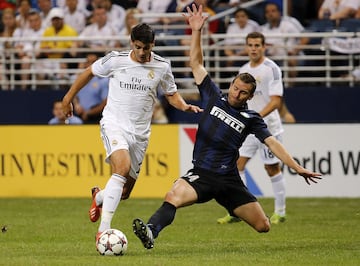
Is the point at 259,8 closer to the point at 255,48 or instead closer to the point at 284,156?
the point at 255,48

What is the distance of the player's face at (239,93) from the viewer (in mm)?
11609

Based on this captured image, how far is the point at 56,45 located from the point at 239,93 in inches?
470

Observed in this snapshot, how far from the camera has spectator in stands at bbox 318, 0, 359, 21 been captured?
22.0 m

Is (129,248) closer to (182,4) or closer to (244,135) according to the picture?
(244,135)

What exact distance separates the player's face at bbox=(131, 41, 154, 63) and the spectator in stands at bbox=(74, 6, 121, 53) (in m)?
10.3

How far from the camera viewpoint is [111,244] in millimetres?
11094

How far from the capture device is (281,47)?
21328mm

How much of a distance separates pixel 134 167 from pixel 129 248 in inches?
38.2

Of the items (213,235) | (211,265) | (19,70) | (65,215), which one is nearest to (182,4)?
(19,70)

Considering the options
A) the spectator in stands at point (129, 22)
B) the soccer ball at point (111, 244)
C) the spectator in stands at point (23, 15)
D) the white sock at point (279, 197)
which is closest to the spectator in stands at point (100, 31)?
the spectator in stands at point (129, 22)

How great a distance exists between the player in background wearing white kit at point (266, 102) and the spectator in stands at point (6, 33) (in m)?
8.18

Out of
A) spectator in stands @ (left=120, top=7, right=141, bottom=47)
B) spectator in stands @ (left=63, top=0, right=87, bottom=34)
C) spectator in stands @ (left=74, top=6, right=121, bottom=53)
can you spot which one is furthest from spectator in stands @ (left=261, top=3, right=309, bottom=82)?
spectator in stands @ (left=63, top=0, right=87, bottom=34)

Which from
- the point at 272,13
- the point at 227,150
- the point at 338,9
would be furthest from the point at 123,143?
the point at 338,9

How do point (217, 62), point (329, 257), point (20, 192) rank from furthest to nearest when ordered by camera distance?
point (217, 62) < point (20, 192) < point (329, 257)
